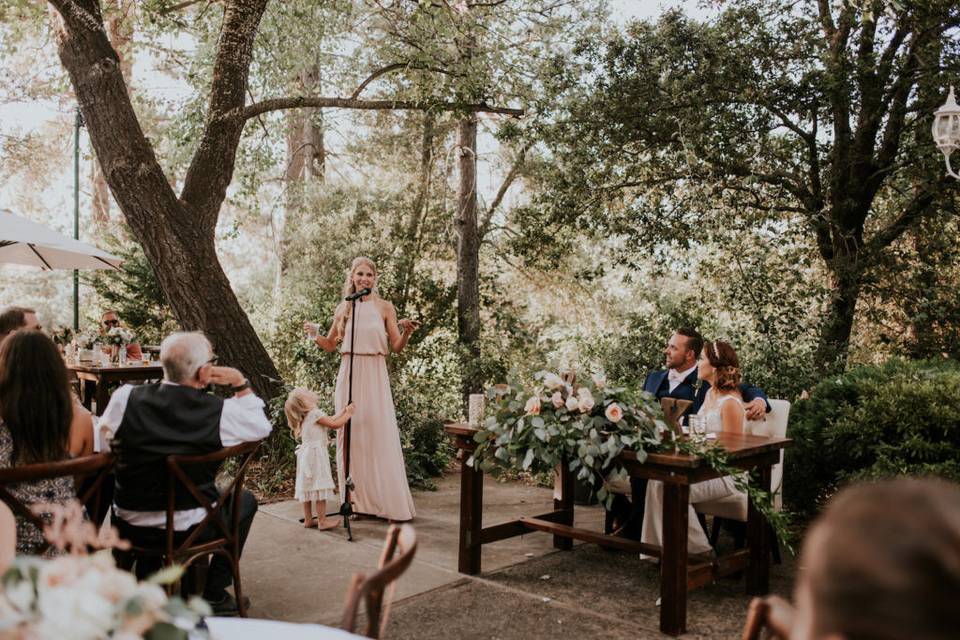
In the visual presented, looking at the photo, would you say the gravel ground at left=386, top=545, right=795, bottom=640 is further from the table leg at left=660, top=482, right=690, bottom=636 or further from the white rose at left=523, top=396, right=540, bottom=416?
the white rose at left=523, top=396, right=540, bottom=416

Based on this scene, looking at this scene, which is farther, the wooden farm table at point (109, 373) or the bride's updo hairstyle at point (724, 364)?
the wooden farm table at point (109, 373)

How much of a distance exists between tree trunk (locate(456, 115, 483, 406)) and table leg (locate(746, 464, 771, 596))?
5.56 meters

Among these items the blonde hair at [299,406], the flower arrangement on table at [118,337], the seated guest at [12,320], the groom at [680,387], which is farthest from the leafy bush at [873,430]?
the flower arrangement on table at [118,337]

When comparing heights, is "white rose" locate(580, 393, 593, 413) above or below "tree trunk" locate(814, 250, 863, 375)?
below

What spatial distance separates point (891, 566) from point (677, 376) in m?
5.14

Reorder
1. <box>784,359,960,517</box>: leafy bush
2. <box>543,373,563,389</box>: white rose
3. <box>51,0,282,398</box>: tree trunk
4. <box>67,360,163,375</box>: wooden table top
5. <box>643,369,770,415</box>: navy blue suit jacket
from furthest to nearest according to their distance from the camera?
<box>67,360,163,375</box>: wooden table top → <box>51,0,282,398</box>: tree trunk → <box>643,369,770,415</box>: navy blue suit jacket → <box>784,359,960,517</box>: leafy bush → <box>543,373,563,389</box>: white rose

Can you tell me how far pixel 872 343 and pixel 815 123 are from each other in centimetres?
276

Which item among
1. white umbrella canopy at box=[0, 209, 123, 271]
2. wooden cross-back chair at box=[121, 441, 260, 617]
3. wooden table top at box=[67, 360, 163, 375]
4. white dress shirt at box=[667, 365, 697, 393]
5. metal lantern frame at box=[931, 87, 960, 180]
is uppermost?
metal lantern frame at box=[931, 87, 960, 180]

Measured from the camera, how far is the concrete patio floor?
4.30 meters

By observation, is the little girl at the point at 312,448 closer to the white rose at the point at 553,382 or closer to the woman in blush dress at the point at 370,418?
the woman in blush dress at the point at 370,418

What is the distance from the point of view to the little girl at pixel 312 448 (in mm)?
5965

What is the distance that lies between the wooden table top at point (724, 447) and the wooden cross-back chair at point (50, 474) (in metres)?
2.18

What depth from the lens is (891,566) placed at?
2.73 feet

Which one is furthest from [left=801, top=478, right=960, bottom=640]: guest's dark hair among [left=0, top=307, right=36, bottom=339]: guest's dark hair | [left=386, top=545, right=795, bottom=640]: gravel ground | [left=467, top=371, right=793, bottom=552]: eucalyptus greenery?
[left=0, top=307, right=36, bottom=339]: guest's dark hair
